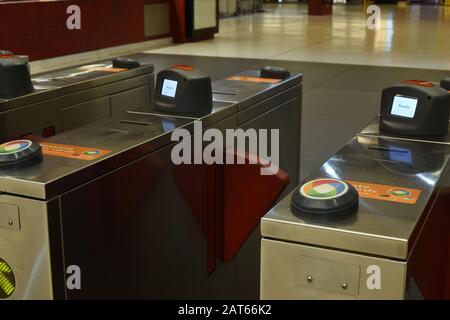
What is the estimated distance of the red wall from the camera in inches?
290

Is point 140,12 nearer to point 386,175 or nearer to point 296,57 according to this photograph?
point 296,57

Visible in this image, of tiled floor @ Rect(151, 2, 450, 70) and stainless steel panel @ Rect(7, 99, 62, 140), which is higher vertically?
stainless steel panel @ Rect(7, 99, 62, 140)

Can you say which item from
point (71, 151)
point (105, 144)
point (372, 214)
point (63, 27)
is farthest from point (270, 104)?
point (63, 27)

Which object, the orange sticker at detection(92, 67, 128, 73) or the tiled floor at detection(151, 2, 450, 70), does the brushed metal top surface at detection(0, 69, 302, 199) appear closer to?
the orange sticker at detection(92, 67, 128, 73)

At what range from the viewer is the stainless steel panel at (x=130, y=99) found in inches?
122

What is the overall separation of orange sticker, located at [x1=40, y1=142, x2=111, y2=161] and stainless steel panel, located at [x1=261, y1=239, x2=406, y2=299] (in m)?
0.65

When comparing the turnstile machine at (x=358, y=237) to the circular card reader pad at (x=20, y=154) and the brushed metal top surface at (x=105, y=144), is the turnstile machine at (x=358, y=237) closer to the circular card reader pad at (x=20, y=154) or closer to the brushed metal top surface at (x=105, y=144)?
the brushed metal top surface at (x=105, y=144)

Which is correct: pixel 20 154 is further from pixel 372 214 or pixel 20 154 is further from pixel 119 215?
pixel 372 214

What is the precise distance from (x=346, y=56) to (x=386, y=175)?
7937mm

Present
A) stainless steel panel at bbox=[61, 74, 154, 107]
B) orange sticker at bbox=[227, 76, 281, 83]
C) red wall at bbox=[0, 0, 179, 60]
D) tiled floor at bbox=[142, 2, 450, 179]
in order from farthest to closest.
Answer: red wall at bbox=[0, 0, 179, 60] → tiled floor at bbox=[142, 2, 450, 179] → orange sticker at bbox=[227, 76, 281, 83] → stainless steel panel at bbox=[61, 74, 154, 107]

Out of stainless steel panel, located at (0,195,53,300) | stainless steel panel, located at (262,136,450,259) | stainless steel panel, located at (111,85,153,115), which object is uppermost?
stainless steel panel, located at (262,136,450,259)

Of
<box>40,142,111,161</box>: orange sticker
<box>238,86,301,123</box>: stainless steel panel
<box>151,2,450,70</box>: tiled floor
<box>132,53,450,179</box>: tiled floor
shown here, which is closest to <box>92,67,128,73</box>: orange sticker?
<box>238,86,301,123</box>: stainless steel panel

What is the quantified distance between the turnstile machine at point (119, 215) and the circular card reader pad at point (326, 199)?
2.03ft

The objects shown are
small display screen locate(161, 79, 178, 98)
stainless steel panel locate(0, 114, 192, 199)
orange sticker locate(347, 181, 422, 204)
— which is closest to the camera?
orange sticker locate(347, 181, 422, 204)
